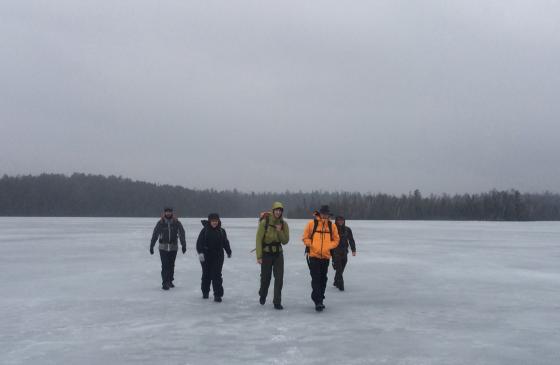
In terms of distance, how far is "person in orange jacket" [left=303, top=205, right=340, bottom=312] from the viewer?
923 centimetres

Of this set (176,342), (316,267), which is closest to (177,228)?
(316,267)

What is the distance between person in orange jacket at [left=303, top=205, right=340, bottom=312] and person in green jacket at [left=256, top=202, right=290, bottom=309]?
0.49 meters

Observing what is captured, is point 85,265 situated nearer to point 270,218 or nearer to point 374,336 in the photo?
point 270,218

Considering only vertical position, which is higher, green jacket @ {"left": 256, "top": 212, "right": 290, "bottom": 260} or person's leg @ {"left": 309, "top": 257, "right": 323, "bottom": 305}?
green jacket @ {"left": 256, "top": 212, "right": 290, "bottom": 260}

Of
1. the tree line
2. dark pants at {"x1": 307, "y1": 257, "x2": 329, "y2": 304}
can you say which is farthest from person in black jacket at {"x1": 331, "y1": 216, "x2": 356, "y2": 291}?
the tree line

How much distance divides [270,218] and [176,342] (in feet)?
10.4

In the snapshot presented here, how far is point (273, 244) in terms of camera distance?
9.66 metres

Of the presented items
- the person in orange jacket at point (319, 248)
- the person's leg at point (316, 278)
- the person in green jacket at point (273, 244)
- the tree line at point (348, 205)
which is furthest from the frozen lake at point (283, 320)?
the tree line at point (348, 205)

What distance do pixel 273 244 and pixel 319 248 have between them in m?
0.91

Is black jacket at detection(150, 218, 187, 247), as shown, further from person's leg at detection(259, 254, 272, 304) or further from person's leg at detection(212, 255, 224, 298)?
person's leg at detection(259, 254, 272, 304)

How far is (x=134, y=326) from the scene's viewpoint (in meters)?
8.04

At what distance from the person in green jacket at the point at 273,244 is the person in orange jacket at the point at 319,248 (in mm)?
492

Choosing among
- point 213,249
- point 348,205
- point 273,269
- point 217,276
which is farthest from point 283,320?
point 348,205

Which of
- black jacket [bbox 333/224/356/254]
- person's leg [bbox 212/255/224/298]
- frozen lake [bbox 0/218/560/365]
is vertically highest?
black jacket [bbox 333/224/356/254]
